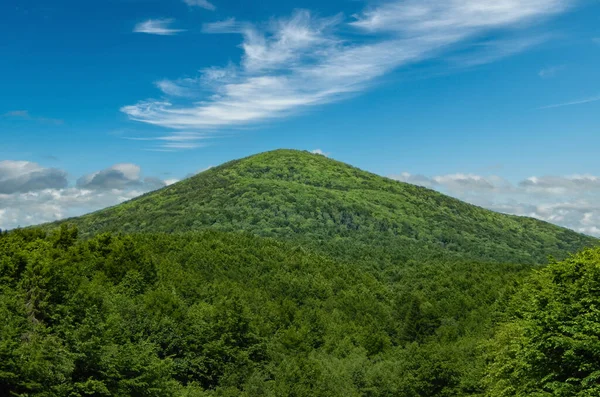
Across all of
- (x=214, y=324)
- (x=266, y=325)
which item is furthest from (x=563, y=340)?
(x=266, y=325)

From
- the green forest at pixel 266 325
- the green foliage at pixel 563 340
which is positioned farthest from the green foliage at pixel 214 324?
the green foliage at pixel 563 340

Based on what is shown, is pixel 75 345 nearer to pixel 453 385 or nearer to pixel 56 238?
pixel 453 385

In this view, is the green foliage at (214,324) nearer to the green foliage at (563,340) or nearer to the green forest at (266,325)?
the green forest at (266,325)

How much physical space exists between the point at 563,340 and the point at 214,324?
46.7 meters

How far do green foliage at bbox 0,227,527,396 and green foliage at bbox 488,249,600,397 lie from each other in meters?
23.4

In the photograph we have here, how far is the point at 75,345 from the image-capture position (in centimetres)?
3369

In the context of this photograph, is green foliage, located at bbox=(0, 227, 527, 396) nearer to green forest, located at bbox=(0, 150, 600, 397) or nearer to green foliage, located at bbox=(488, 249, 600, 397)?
green forest, located at bbox=(0, 150, 600, 397)

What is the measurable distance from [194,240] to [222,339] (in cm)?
8317

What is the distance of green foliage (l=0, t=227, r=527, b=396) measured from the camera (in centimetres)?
3431

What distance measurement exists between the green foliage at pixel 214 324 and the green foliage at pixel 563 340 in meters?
23.4

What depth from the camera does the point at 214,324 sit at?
66.4m

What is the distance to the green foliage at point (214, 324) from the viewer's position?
34312 mm

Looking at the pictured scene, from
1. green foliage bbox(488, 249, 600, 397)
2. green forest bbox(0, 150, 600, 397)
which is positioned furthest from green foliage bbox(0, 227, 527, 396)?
green foliage bbox(488, 249, 600, 397)

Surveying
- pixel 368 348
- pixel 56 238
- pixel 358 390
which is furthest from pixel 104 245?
pixel 368 348
